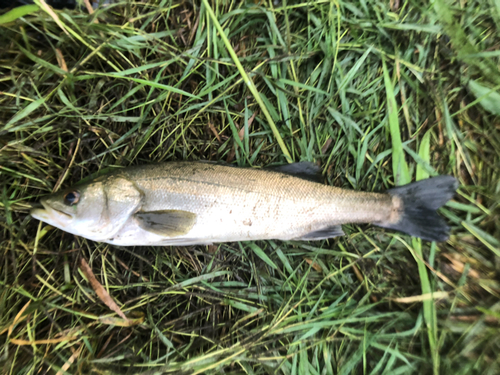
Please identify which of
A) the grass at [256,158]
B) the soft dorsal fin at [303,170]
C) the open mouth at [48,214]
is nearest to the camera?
the open mouth at [48,214]

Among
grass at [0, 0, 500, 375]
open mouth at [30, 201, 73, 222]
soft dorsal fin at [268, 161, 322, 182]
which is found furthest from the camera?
soft dorsal fin at [268, 161, 322, 182]

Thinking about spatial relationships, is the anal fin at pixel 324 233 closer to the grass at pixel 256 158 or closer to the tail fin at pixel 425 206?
A: the grass at pixel 256 158

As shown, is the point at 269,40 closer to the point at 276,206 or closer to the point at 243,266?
the point at 276,206

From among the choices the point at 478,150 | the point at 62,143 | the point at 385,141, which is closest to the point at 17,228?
the point at 62,143

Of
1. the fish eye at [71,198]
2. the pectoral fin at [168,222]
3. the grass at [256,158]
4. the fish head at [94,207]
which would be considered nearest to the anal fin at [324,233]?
the grass at [256,158]

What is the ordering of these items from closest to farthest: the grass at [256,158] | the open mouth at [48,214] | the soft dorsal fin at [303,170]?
the open mouth at [48,214]
the grass at [256,158]
the soft dorsal fin at [303,170]

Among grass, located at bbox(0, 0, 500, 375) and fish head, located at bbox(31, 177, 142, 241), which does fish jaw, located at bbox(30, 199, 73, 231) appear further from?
grass, located at bbox(0, 0, 500, 375)

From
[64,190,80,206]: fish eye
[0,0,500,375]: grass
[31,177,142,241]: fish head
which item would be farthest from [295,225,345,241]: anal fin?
[64,190,80,206]: fish eye
